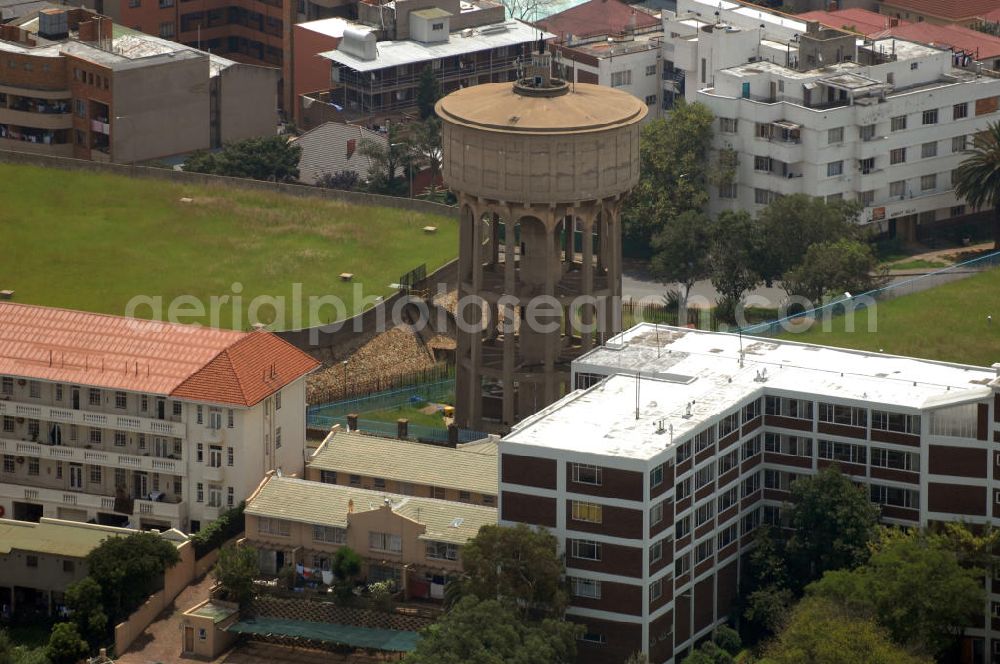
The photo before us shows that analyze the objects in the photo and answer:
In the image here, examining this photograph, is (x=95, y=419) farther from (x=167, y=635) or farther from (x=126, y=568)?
(x=167, y=635)

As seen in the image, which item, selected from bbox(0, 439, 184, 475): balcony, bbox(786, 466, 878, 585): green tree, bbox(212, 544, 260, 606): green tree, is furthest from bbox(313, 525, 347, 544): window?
bbox(786, 466, 878, 585): green tree

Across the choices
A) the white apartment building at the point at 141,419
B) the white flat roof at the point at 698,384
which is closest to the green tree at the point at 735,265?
the white flat roof at the point at 698,384

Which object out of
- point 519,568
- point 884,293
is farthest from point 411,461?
point 884,293

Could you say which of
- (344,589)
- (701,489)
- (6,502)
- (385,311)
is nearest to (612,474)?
(701,489)

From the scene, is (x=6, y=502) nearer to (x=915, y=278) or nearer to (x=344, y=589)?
(x=344, y=589)

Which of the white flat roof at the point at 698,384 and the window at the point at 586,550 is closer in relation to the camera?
the window at the point at 586,550

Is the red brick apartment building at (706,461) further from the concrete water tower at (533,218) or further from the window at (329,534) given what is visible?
the concrete water tower at (533,218)

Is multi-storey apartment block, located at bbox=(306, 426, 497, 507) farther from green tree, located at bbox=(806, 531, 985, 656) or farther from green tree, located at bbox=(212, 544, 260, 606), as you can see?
green tree, located at bbox=(806, 531, 985, 656)
